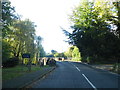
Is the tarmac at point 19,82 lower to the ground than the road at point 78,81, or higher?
higher

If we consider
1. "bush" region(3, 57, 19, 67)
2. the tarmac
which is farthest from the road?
"bush" region(3, 57, 19, 67)

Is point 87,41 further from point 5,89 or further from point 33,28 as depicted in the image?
point 5,89

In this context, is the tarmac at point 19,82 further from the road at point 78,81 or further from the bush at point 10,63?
the bush at point 10,63

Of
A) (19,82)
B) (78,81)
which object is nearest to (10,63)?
(78,81)

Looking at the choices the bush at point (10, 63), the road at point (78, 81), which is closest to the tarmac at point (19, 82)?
the road at point (78, 81)

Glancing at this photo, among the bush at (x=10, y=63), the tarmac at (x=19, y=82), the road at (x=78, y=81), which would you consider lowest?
the road at (x=78, y=81)

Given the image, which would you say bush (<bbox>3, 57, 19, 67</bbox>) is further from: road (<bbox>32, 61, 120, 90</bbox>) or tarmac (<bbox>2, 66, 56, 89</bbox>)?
tarmac (<bbox>2, 66, 56, 89</bbox>)

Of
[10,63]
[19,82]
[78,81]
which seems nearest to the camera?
[19,82]

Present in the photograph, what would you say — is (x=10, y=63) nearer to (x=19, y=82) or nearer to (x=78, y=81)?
(x=78, y=81)

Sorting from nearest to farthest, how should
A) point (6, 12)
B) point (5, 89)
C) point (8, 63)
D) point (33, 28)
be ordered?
point (5, 89) → point (6, 12) → point (8, 63) → point (33, 28)

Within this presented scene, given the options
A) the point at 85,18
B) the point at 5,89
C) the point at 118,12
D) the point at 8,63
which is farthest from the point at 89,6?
the point at 5,89

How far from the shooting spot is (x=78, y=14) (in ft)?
153

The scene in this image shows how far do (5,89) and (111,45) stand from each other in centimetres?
2420

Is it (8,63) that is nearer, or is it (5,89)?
(5,89)
